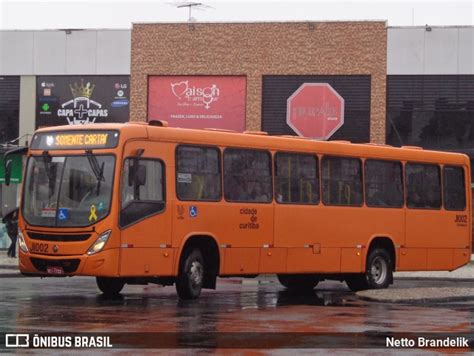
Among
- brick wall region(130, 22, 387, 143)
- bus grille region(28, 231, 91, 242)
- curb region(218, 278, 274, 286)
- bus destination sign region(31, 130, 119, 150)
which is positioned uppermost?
brick wall region(130, 22, 387, 143)

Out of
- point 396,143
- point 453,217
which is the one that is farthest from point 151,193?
point 396,143

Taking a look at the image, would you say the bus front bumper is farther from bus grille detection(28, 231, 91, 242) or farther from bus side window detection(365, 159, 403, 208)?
bus side window detection(365, 159, 403, 208)

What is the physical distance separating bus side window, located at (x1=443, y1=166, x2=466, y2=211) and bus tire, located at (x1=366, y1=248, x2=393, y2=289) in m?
2.43

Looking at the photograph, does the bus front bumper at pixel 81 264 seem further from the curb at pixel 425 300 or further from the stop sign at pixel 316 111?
the stop sign at pixel 316 111

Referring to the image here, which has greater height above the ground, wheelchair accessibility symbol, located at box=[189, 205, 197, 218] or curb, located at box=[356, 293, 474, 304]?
wheelchair accessibility symbol, located at box=[189, 205, 197, 218]

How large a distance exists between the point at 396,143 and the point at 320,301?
2461cm

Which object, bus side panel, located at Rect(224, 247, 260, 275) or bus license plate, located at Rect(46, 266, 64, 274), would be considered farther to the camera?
bus side panel, located at Rect(224, 247, 260, 275)

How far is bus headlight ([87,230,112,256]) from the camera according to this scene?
65.5 feet

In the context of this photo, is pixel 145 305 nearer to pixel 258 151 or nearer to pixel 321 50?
pixel 258 151

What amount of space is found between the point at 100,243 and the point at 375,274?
795 cm

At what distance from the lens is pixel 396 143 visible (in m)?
46.1

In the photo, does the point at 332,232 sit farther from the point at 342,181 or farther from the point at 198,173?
the point at 198,173

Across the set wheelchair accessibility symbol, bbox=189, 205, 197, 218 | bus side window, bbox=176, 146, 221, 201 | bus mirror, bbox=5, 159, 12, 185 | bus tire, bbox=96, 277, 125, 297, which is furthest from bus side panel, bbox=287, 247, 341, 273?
bus mirror, bbox=5, 159, 12, 185

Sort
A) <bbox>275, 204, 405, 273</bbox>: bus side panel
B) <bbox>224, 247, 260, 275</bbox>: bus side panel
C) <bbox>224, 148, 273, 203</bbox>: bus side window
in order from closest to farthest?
1. <bbox>224, 247, 260, 275</bbox>: bus side panel
2. <bbox>224, 148, 273, 203</bbox>: bus side window
3. <bbox>275, 204, 405, 273</bbox>: bus side panel
